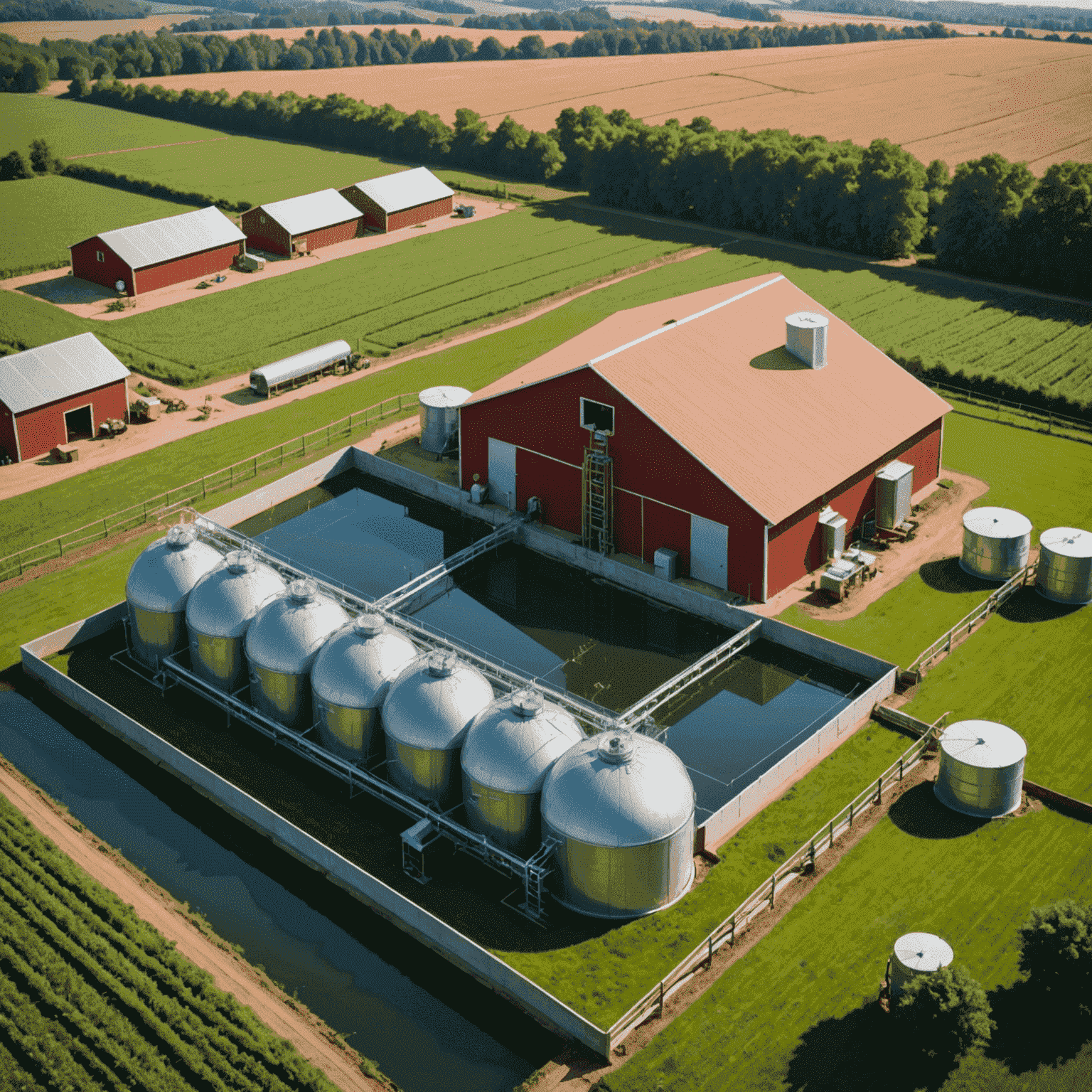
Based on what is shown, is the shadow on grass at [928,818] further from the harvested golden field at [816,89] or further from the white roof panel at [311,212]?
the harvested golden field at [816,89]

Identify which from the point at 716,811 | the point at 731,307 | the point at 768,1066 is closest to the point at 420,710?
the point at 716,811

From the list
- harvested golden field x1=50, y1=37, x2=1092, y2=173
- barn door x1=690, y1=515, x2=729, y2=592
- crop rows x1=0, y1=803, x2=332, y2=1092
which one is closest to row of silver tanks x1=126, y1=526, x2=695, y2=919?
crop rows x1=0, y1=803, x2=332, y2=1092

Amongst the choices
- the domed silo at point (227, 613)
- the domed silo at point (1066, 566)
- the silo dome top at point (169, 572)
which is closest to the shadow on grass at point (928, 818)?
the domed silo at point (1066, 566)

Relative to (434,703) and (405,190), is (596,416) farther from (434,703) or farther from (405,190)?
(405,190)

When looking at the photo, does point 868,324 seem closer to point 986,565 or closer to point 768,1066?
point 986,565

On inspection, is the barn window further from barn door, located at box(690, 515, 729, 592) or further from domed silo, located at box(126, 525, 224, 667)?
domed silo, located at box(126, 525, 224, 667)

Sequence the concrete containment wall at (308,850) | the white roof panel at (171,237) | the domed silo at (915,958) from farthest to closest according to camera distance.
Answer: the white roof panel at (171,237) < the concrete containment wall at (308,850) < the domed silo at (915,958)
